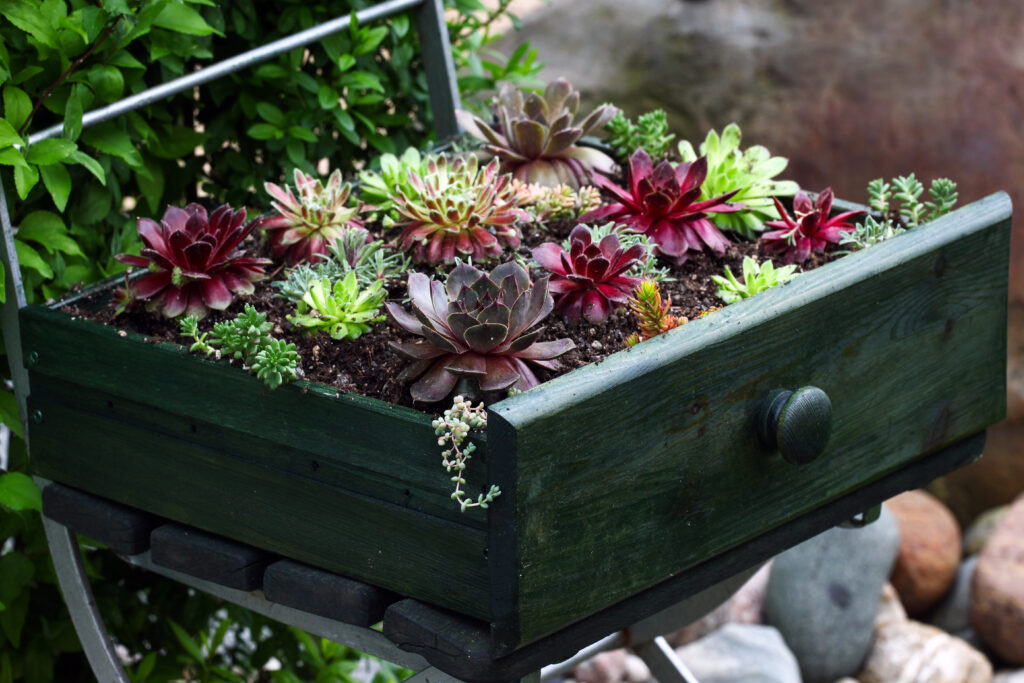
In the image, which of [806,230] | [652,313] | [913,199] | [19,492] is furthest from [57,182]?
[913,199]

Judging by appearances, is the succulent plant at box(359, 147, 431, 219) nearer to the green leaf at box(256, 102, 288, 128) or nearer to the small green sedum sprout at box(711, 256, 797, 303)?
the green leaf at box(256, 102, 288, 128)

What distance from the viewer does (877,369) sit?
5.11 ft

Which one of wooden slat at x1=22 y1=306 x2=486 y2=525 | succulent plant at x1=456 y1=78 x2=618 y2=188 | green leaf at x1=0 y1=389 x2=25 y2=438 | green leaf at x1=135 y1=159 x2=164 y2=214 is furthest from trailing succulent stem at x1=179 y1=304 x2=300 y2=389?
succulent plant at x1=456 y1=78 x2=618 y2=188

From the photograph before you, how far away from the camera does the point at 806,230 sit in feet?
5.83

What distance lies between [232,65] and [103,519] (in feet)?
2.23

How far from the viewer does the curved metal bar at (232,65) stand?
1677 millimetres

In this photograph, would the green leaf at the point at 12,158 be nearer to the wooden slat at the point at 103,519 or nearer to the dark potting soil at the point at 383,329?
Answer: the dark potting soil at the point at 383,329

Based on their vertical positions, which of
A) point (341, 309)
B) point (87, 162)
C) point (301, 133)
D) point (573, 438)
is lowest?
point (573, 438)

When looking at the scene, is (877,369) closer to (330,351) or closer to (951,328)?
(951,328)

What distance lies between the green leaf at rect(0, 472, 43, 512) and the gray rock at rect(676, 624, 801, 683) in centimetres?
170

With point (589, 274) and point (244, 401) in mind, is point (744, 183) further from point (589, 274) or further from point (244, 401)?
point (244, 401)

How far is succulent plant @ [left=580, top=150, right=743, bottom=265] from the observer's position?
5.66ft

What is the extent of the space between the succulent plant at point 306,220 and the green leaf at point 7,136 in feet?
1.08

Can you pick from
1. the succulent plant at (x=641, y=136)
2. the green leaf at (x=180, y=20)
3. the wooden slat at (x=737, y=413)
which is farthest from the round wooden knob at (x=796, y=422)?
the green leaf at (x=180, y=20)
